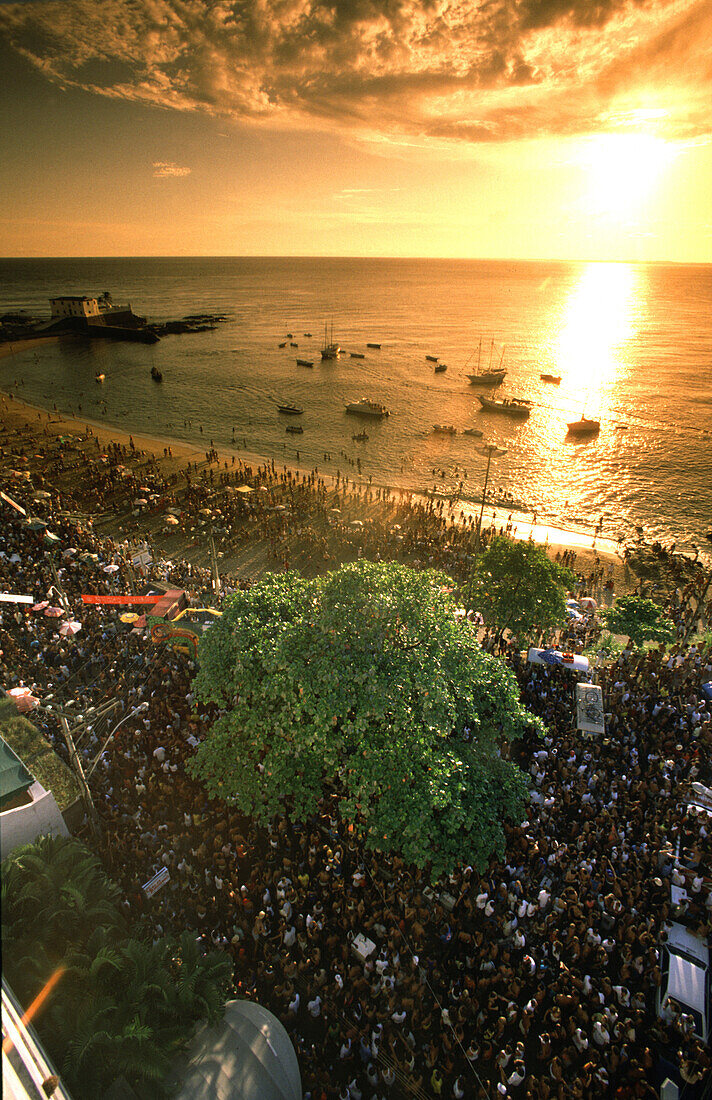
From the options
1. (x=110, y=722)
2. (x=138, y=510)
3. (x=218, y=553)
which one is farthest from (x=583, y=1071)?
(x=138, y=510)

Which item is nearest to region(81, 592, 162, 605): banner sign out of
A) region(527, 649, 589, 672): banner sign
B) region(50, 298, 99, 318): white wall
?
region(527, 649, 589, 672): banner sign

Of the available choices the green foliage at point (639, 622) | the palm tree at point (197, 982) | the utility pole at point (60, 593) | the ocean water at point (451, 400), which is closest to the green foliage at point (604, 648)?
the green foliage at point (639, 622)

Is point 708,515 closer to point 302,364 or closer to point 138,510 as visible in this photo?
point 138,510

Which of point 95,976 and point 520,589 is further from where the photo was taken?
point 520,589

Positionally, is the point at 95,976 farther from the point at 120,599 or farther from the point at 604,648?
the point at 604,648

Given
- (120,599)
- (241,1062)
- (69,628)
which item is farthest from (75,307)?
(241,1062)

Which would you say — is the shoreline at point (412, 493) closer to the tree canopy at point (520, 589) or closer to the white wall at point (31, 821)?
the tree canopy at point (520, 589)

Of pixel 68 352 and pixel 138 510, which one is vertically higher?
pixel 68 352
